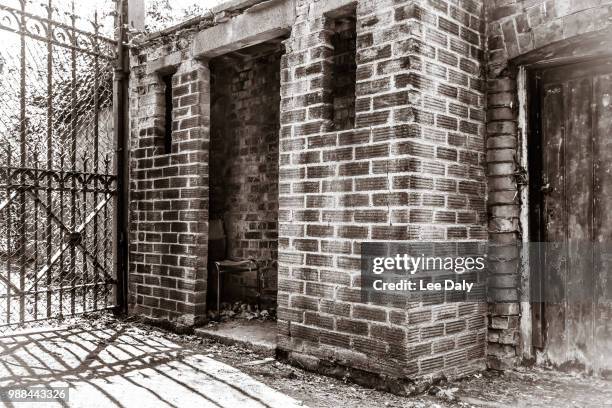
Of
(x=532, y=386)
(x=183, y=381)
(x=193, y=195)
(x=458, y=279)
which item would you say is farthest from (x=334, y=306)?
(x=193, y=195)

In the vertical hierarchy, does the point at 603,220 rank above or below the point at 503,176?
below

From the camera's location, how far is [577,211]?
3424 mm

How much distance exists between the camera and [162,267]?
16.8 feet

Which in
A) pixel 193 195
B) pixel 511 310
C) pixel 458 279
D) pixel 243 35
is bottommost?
pixel 511 310

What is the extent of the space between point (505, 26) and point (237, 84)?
3.31 m

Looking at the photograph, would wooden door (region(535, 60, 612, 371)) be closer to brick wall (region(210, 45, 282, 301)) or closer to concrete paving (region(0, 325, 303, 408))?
concrete paving (region(0, 325, 303, 408))

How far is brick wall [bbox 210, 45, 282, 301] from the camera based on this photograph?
18.1ft

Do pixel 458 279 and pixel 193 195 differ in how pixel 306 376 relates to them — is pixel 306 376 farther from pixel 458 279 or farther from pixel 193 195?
pixel 193 195

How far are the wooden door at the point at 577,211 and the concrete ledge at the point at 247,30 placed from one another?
1999 millimetres

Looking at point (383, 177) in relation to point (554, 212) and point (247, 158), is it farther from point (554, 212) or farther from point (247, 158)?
point (247, 158)

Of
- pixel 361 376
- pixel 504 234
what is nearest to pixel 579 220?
pixel 504 234

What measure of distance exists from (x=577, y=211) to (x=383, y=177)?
4.56 feet

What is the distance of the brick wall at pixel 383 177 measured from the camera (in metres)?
3.13

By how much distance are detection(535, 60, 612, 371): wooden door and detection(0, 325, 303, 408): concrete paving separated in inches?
76.2
